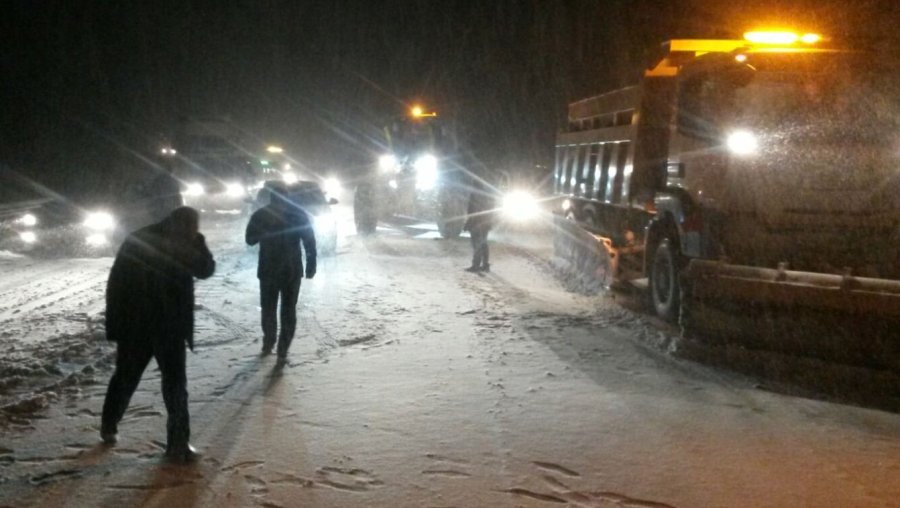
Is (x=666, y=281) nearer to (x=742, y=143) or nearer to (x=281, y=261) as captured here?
(x=742, y=143)

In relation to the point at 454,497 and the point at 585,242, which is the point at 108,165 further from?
the point at 454,497

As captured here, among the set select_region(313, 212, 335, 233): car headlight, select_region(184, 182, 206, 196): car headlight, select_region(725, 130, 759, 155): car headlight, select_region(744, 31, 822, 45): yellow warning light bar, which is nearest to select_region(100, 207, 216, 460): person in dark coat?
select_region(725, 130, 759, 155): car headlight

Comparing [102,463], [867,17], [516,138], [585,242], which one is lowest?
[102,463]

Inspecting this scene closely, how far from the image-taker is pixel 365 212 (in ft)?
74.4

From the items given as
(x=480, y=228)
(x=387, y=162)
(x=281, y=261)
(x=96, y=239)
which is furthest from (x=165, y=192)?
(x=387, y=162)

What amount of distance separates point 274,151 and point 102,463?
44630 millimetres

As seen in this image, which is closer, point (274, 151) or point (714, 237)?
point (714, 237)

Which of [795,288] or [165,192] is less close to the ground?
[165,192]

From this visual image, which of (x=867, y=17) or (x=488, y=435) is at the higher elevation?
(x=867, y=17)

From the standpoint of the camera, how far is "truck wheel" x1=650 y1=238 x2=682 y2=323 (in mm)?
10297

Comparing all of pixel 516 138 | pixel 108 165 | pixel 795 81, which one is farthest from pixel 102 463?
pixel 108 165

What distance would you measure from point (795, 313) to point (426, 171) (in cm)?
1486

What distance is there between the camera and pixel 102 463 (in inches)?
219

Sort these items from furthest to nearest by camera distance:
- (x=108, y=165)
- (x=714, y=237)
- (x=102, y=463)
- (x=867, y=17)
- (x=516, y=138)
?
(x=108, y=165)
(x=516, y=138)
(x=867, y=17)
(x=714, y=237)
(x=102, y=463)
